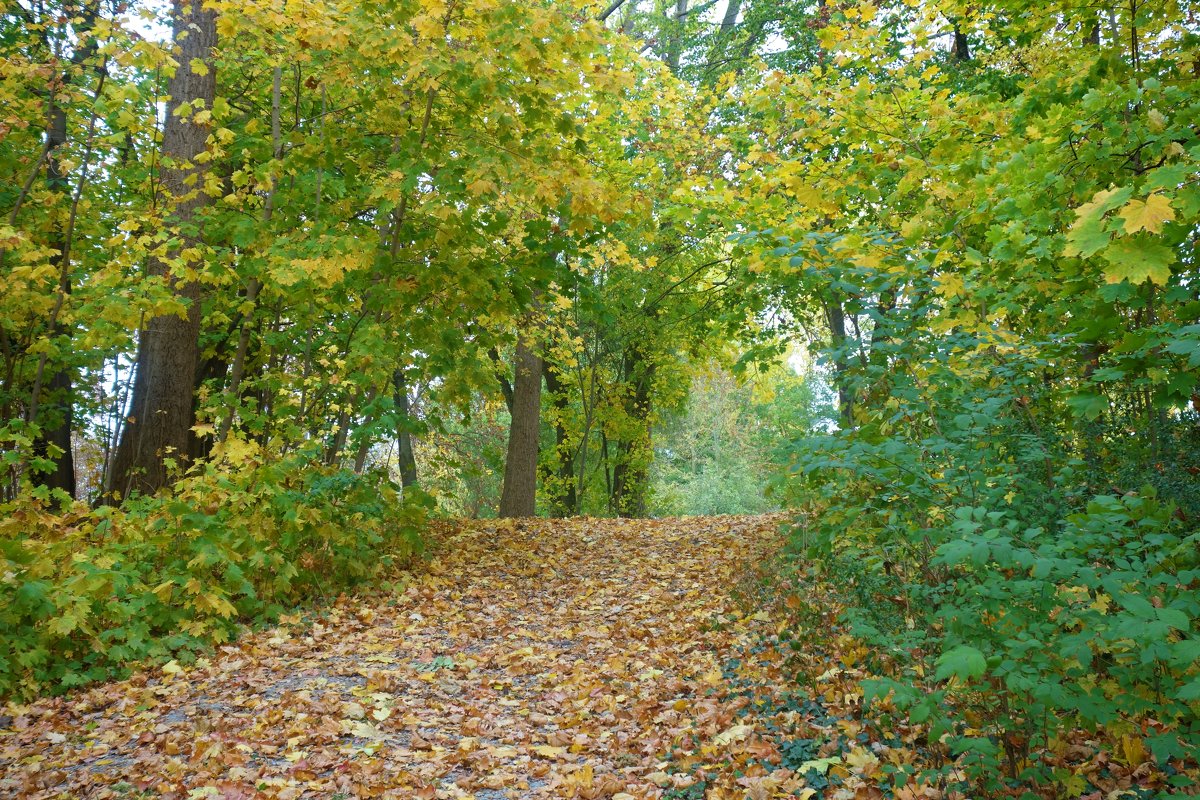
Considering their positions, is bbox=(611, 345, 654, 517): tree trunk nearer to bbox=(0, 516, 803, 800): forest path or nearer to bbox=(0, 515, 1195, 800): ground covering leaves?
bbox=(0, 516, 803, 800): forest path

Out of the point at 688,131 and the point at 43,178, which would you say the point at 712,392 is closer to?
the point at 688,131

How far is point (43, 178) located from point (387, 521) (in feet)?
15.7

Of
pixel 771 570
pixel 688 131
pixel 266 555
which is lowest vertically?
pixel 771 570

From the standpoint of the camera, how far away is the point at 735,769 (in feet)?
13.0

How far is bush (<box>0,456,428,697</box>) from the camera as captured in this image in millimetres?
5328

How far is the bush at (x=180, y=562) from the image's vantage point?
5.33 metres

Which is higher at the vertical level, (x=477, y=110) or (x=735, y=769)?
(x=477, y=110)

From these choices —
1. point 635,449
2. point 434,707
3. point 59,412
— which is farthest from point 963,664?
point 635,449

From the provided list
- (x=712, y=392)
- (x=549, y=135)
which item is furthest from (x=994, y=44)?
(x=712, y=392)

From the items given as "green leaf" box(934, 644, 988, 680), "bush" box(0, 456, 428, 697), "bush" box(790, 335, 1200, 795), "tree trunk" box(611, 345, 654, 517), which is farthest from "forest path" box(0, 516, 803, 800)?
"tree trunk" box(611, 345, 654, 517)

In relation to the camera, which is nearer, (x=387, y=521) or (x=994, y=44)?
(x=387, y=521)

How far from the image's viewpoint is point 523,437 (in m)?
13.1

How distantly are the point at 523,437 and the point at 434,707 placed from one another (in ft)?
26.8

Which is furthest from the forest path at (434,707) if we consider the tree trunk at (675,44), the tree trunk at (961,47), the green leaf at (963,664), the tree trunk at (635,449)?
the tree trunk at (675,44)
